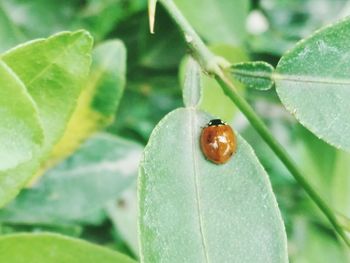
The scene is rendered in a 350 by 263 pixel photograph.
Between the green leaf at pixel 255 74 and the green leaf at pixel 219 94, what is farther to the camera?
the green leaf at pixel 219 94

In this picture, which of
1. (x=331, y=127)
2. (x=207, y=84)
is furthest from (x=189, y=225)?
(x=207, y=84)

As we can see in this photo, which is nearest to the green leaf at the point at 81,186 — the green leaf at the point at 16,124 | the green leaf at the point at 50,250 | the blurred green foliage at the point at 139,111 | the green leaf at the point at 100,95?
the blurred green foliage at the point at 139,111

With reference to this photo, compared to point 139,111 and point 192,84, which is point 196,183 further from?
point 139,111

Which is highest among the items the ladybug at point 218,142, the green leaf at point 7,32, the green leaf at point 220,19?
the green leaf at point 7,32

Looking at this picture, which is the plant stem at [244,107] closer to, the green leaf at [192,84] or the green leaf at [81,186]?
the green leaf at [192,84]

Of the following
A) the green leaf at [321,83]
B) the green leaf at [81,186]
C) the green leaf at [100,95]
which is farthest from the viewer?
the green leaf at [81,186]

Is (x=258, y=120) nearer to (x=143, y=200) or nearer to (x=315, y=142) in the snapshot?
(x=143, y=200)
